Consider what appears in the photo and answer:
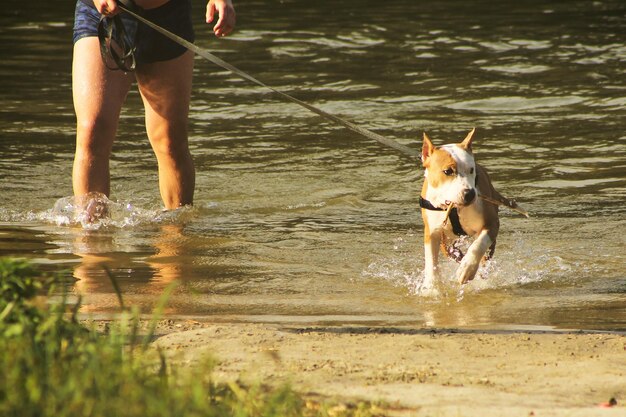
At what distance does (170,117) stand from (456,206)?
2.19 m

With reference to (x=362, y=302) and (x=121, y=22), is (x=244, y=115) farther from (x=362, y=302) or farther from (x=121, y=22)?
(x=362, y=302)

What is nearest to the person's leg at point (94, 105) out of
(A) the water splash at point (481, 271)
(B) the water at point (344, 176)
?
(B) the water at point (344, 176)

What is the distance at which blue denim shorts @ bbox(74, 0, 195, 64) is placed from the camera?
7496mm

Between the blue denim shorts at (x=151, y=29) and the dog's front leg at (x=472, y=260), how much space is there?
88.7 inches

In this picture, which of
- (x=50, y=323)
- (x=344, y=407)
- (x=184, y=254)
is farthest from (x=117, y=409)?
(x=184, y=254)

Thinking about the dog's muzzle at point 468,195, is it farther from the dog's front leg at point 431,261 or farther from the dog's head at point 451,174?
the dog's front leg at point 431,261

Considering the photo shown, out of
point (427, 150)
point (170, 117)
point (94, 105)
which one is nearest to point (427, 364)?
point (427, 150)

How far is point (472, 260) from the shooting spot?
22.0 feet

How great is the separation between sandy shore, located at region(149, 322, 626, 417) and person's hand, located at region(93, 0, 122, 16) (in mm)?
2305

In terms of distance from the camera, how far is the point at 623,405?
4.48 metres

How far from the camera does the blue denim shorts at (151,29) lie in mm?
7496

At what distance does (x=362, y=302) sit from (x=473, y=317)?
0.61 metres

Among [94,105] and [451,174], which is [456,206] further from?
[94,105]

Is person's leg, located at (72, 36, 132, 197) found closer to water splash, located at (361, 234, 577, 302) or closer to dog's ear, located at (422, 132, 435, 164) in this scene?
water splash, located at (361, 234, 577, 302)
